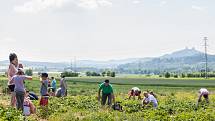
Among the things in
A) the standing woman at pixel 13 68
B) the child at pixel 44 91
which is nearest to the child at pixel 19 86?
the standing woman at pixel 13 68

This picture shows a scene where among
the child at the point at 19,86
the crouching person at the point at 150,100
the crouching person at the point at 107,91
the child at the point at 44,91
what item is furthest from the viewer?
the crouching person at the point at 107,91

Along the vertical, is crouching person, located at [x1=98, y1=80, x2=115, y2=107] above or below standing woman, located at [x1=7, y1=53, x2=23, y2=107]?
below

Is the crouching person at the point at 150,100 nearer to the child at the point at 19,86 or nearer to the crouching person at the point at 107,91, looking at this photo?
the crouching person at the point at 107,91

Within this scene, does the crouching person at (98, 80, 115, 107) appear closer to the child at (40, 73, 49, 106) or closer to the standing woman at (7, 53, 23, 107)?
the child at (40, 73, 49, 106)

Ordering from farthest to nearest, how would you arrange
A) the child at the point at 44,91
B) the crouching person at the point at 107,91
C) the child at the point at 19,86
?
the crouching person at the point at 107,91 < the child at the point at 44,91 < the child at the point at 19,86

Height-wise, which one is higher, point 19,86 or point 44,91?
point 19,86

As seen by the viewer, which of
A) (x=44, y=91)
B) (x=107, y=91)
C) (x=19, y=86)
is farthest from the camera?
(x=107, y=91)

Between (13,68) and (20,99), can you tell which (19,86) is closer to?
(20,99)

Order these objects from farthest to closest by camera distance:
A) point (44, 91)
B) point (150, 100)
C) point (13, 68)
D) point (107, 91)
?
point (107, 91) < point (150, 100) < point (44, 91) < point (13, 68)

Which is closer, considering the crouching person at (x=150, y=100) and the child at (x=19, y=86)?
the child at (x=19, y=86)

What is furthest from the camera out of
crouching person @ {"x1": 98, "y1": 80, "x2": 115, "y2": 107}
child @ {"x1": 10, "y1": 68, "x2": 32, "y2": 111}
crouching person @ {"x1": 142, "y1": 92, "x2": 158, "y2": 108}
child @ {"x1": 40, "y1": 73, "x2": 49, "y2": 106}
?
crouching person @ {"x1": 98, "y1": 80, "x2": 115, "y2": 107}

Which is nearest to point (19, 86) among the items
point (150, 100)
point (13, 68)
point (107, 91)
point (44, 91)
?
point (13, 68)

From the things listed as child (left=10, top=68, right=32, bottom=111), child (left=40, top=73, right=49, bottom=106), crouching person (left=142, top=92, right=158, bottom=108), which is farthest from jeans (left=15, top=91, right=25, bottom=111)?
crouching person (left=142, top=92, right=158, bottom=108)

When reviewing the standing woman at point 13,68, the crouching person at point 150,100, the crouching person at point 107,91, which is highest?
the standing woman at point 13,68
